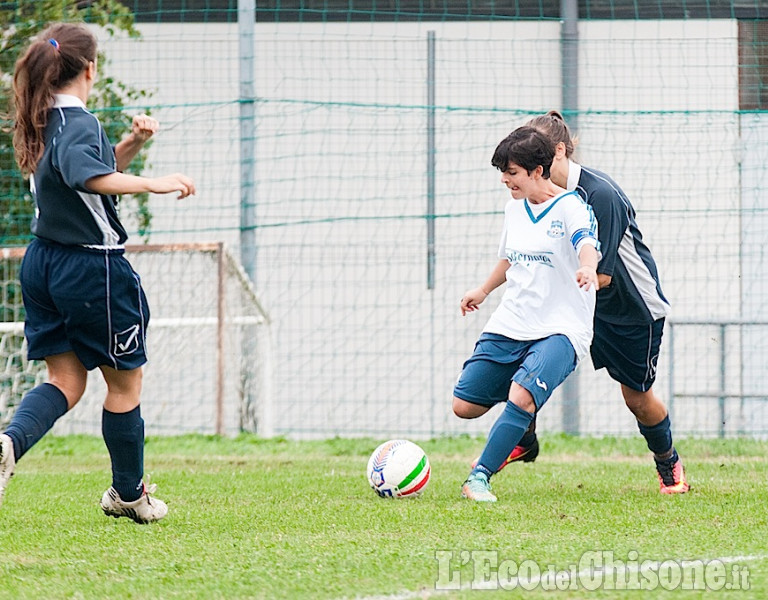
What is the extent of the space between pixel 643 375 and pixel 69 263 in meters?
2.50

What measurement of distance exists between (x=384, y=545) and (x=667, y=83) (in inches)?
262

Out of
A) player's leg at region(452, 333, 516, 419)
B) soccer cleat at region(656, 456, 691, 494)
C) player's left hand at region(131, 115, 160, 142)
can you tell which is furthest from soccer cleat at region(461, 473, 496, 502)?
player's left hand at region(131, 115, 160, 142)

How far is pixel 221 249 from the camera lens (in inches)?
330

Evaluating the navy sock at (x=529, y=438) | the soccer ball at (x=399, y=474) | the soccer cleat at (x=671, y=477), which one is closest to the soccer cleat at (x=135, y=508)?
the soccer ball at (x=399, y=474)

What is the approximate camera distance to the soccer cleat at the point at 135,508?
→ 13.5 ft

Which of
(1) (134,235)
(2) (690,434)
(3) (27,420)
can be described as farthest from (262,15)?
(3) (27,420)

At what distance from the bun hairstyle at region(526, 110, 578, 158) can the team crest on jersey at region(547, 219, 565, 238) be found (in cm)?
35

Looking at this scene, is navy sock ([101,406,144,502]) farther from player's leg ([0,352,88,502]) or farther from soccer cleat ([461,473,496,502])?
soccer cleat ([461,473,496,502])

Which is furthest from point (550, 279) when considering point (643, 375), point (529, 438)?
point (529, 438)

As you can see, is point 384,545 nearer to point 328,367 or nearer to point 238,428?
point 238,428

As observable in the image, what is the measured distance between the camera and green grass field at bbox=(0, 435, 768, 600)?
3025mm

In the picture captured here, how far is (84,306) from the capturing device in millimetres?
3832

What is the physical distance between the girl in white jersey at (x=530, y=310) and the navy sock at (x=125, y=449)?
53.9 inches

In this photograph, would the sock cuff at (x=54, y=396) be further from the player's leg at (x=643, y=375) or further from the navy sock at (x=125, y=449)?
the player's leg at (x=643, y=375)
